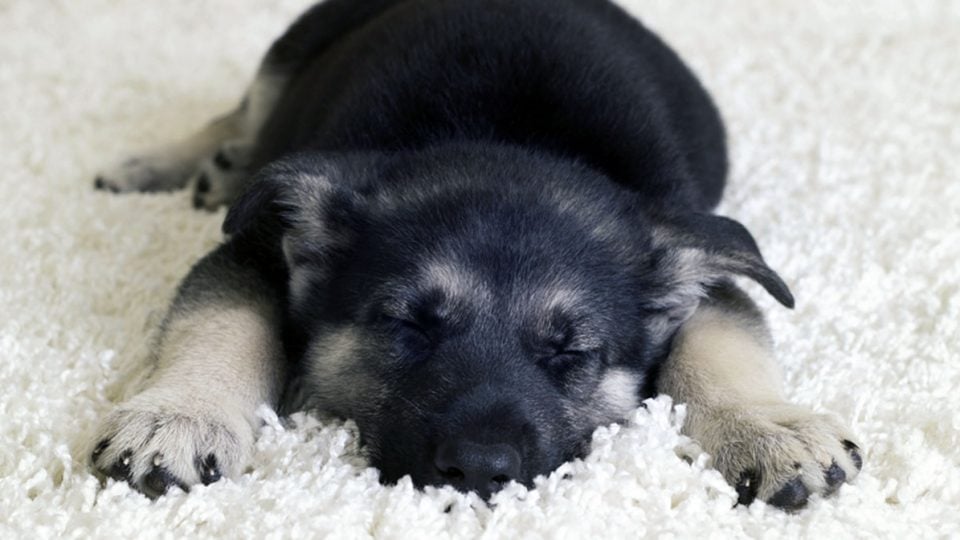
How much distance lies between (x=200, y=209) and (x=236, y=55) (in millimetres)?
2114

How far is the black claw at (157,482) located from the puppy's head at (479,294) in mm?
409

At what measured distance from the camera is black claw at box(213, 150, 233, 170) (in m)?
4.15

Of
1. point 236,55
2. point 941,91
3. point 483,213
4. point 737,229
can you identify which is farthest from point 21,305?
point 941,91

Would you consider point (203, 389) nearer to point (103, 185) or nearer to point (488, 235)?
point (488, 235)

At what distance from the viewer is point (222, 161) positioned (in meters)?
4.16

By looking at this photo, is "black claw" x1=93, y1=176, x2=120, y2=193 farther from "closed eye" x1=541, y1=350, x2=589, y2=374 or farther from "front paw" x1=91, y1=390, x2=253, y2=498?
"closed eye" x1=541, y1=350, x2=589, y2=374

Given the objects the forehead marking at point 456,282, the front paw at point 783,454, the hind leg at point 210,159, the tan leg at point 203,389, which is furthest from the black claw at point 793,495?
the hind leg at point 210,159

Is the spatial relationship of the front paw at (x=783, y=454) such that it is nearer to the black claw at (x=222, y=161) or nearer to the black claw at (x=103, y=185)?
the black claw at (x=222, y=161)

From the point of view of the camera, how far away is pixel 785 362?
2.90m

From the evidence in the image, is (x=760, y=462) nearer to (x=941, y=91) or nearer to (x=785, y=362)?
(x=785, y=362)

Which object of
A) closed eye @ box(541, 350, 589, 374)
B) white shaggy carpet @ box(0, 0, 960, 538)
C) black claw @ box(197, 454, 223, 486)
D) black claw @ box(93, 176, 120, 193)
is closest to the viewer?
white shaggy carpet @ box(0, 0, 960, 538)

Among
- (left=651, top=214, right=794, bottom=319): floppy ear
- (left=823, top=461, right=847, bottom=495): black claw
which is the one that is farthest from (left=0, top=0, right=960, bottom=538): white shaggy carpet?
(left=651, top=214, right=794, bottom=319): floppy ear

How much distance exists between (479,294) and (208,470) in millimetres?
643

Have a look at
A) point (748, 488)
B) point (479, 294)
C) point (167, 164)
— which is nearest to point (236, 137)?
point (167, 164)
